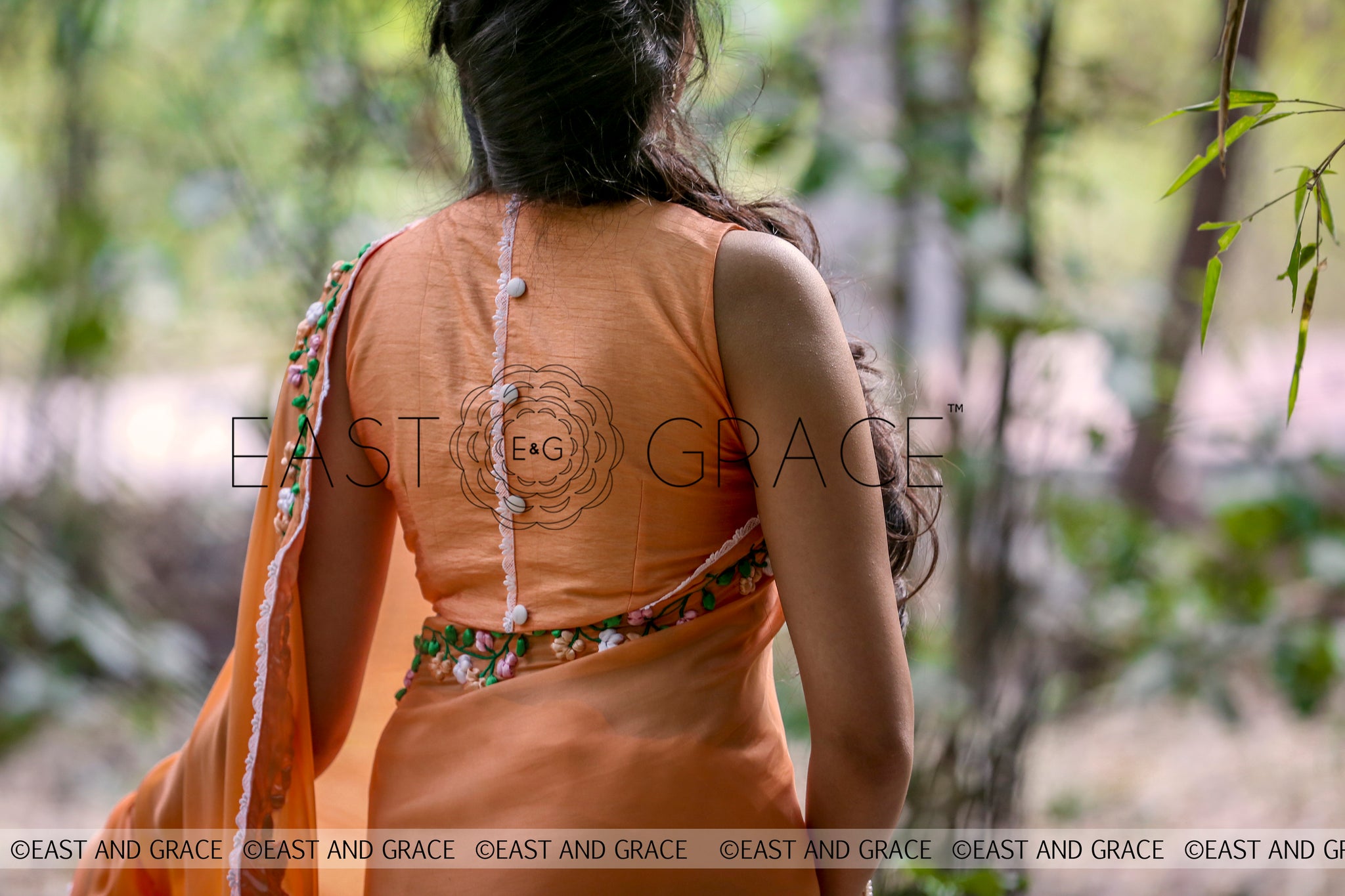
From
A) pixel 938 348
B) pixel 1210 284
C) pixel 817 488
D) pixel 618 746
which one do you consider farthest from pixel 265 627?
pixel 938 348

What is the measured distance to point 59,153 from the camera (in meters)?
2.32

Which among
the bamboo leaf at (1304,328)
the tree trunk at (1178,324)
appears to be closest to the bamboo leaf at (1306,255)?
the bamboo leaf at (1304,328)

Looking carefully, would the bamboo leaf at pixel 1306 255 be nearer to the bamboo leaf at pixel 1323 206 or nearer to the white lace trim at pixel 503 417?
the bamboo leaf at pixel 1323 206

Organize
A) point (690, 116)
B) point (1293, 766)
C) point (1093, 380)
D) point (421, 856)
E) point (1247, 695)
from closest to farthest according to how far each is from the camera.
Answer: point (421, 856) < point (690, 116) < point (1093, 380) < point (1293, 766) < point (1247, 695)

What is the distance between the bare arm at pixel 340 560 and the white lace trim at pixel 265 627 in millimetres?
11

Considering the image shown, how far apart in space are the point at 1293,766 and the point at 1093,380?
1128mm

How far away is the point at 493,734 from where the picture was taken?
2.27ft

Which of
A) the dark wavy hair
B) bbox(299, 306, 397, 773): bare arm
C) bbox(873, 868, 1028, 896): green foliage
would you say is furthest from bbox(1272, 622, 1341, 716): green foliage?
bbox(299, 306, 397, 773): bare arm

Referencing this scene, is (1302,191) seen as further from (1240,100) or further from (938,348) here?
(938,348)

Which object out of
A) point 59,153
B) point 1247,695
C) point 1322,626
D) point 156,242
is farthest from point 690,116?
point 1247,695

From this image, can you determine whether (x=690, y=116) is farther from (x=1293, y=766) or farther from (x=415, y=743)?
(x=1293, y=766)

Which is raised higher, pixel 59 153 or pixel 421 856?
pixel 59 153

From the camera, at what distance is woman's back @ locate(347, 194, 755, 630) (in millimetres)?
646

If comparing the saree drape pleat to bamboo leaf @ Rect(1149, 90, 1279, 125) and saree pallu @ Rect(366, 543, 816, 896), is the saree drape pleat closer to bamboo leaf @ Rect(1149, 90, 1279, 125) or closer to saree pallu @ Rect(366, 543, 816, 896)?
saree pallu @ Rect(366, 543, 816, 896)
